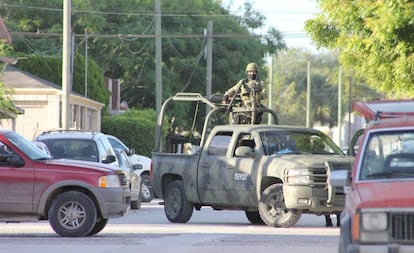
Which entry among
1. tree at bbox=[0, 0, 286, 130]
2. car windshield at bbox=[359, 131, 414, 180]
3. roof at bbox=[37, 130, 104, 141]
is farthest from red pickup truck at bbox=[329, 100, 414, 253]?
tree at bbox=[0, 0, 286, 130]

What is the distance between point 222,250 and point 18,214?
381cm

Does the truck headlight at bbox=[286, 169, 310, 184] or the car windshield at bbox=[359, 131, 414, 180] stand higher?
the car windshield at bbox=[359, 131, 414, 180]

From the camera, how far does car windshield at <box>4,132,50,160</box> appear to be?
58.4 ft

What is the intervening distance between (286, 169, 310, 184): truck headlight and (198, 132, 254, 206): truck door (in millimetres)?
996

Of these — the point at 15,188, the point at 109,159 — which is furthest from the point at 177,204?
the point at 15,188

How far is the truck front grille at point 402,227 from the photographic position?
10.4m

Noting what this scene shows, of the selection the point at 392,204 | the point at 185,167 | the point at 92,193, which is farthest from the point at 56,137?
the point at 392,204

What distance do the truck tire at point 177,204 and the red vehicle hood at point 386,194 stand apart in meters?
11.2

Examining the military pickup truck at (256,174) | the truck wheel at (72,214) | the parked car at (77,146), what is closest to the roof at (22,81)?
the parked car at (77,146)

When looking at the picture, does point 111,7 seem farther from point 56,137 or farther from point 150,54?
point 56,137

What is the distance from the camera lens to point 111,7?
219 feet

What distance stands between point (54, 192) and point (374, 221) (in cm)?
811

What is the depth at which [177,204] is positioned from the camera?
22438 millimetres

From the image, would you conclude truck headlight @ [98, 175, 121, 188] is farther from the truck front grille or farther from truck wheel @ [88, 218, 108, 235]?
the truck front grille
